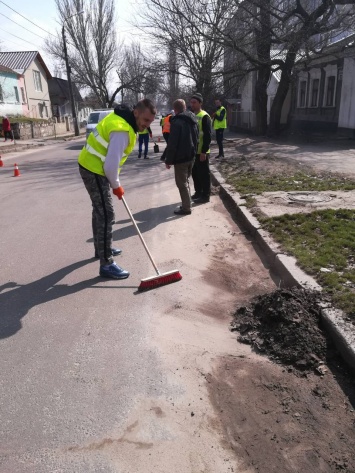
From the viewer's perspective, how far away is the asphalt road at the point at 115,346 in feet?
7.89

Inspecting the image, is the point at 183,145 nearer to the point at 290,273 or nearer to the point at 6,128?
the point at 290,273

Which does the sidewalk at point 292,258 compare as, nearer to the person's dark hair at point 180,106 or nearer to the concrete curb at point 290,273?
the concrete curb at point 290,273

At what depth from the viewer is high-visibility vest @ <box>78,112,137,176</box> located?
4.20 m

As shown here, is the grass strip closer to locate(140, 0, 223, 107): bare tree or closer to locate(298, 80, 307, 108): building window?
locate(140, 0, 223, 107): bare tree

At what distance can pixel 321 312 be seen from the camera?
3.71 metres

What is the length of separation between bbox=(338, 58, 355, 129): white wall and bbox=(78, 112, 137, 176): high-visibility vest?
1974cm

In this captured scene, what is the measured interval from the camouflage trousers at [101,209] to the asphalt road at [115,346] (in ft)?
1.27

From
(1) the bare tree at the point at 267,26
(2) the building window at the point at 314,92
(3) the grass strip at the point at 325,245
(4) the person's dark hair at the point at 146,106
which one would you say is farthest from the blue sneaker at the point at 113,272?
(2) the building window at the point at 314,92

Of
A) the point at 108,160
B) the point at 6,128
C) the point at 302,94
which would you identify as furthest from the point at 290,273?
the point at 302,94

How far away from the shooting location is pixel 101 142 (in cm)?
431

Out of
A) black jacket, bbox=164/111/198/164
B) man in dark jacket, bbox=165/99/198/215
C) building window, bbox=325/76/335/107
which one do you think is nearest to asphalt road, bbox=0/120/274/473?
man in dark jacket, bbox=165/99/198/215

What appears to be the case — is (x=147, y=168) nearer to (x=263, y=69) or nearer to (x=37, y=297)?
(x=37, y=297)

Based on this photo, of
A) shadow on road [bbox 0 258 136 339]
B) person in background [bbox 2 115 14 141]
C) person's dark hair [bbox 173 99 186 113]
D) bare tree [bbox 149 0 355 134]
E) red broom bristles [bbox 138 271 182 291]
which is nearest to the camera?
shadow on road [bbox 0 258 136 339]

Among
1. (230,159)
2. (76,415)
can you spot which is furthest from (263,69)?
(76,415)
